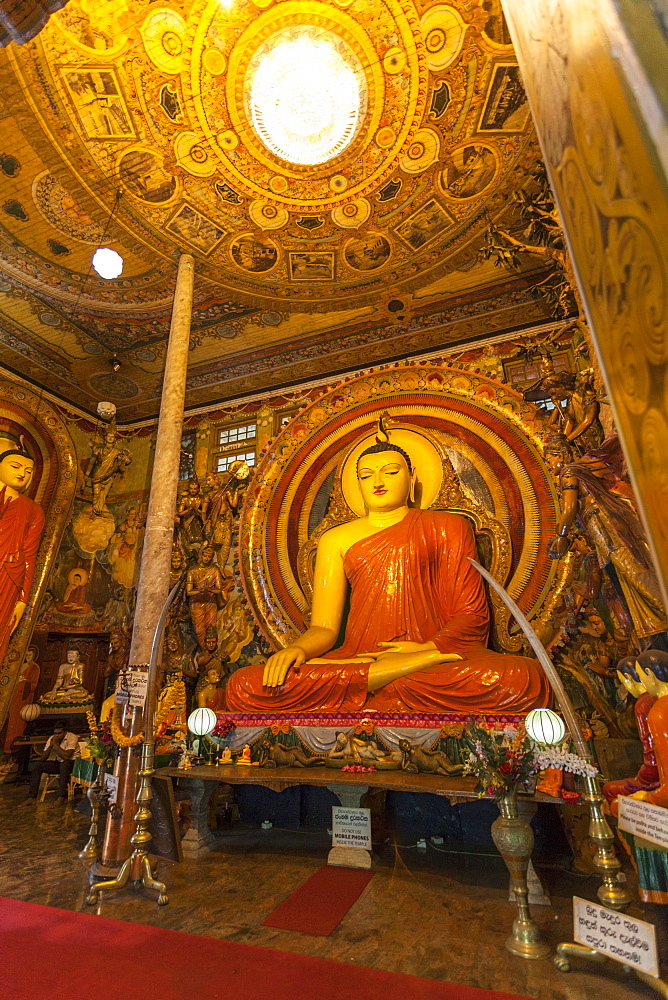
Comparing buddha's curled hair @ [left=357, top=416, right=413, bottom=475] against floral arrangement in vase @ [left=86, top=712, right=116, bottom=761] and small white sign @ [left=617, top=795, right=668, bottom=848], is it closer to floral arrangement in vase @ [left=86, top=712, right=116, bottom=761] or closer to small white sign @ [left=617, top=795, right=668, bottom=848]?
floral arrangement in vase @ [left=86, top=712, right=116, bottom=761]

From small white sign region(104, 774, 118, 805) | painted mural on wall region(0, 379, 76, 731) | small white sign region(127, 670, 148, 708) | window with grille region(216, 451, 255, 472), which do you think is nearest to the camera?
small white sign region(104, 774, 118, 805)

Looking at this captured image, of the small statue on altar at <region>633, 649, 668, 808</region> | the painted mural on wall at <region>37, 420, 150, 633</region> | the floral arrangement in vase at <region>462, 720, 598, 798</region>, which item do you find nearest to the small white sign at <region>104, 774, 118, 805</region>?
the floral arrangement in vase at <region>462, 720, 598, 798</region>

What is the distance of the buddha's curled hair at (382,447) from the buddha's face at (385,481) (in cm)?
8

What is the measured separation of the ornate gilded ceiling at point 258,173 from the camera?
180 inches

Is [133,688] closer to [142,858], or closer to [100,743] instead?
[100,743]

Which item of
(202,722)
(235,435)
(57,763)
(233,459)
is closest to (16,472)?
(233,459)

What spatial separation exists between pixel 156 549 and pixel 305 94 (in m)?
4.69

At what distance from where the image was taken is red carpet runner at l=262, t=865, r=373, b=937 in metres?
2.59

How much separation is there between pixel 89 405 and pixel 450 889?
358 inches

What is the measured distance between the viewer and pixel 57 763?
594 centimetres

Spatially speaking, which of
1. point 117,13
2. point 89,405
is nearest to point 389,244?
point 117,13

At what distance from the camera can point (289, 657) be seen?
16.9ft

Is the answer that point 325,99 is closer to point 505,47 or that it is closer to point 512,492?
point 505,47

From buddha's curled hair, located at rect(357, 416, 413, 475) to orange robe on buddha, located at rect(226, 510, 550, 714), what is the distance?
0.87 meters
